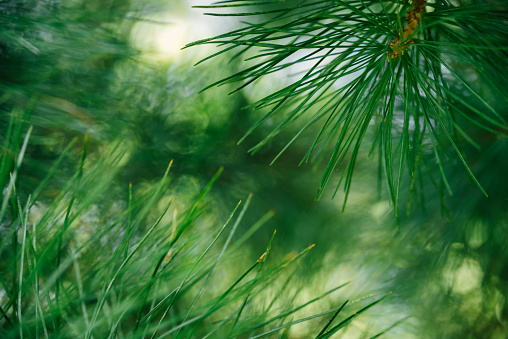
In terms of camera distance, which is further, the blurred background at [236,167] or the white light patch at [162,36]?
the white light patch at [162,36]

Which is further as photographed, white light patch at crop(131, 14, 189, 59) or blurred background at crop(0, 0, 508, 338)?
white light patch at crop(131, 14, 189, 59)

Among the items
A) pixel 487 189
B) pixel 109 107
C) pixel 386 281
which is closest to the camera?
pixel 487 189

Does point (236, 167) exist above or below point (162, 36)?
below

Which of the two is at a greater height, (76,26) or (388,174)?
(76,26)

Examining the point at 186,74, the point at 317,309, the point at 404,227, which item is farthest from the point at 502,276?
the point at 186,74

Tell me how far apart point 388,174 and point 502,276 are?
478mm

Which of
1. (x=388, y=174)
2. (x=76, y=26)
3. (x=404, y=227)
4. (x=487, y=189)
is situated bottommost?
(x=404, y=227)

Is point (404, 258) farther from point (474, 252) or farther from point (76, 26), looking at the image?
point (76, 26)

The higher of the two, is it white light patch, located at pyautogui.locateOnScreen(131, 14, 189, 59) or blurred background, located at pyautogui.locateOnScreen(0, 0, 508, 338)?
white light patch, located at pyautogui.locateOnScreen(131, 14, 189, 59)

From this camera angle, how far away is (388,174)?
0.28 meters

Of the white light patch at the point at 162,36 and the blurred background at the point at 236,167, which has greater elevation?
the white light patch at the point at 162,36

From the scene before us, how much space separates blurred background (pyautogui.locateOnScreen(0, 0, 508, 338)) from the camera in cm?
55

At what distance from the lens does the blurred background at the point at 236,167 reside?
551 millimetres

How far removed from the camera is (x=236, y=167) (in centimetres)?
85
